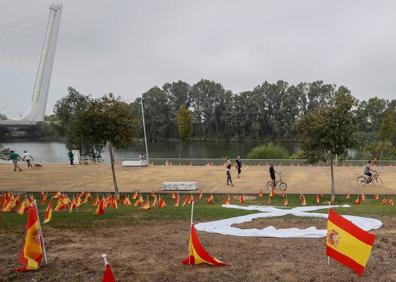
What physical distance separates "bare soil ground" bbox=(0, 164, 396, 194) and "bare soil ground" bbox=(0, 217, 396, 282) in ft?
46.4

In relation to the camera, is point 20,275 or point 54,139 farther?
point 54,139

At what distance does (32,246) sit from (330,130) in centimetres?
1790

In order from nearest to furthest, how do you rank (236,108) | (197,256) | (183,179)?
1. (197,256)
2. (183,179)
3. (236,108)

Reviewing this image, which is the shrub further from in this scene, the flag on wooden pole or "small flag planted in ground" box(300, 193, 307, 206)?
the flag on wooden pole

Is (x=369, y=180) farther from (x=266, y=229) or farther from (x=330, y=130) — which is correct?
(x=266, y=229)

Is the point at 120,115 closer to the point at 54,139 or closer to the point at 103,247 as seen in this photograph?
the point at 103,247

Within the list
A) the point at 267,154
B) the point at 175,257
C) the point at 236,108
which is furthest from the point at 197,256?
the point at 236,108

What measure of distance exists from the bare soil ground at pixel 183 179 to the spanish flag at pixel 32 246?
672 inches

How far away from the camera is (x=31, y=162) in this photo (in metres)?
44.2

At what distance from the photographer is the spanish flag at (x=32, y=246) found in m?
9.29

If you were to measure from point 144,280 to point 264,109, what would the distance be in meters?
115

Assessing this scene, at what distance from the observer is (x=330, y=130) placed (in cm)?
2362

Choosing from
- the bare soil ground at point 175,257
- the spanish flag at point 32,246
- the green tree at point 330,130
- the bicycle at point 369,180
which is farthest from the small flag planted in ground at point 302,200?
the spanish flag at point 32,246

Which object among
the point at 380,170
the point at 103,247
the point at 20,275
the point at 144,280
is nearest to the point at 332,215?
the point at 144,280
